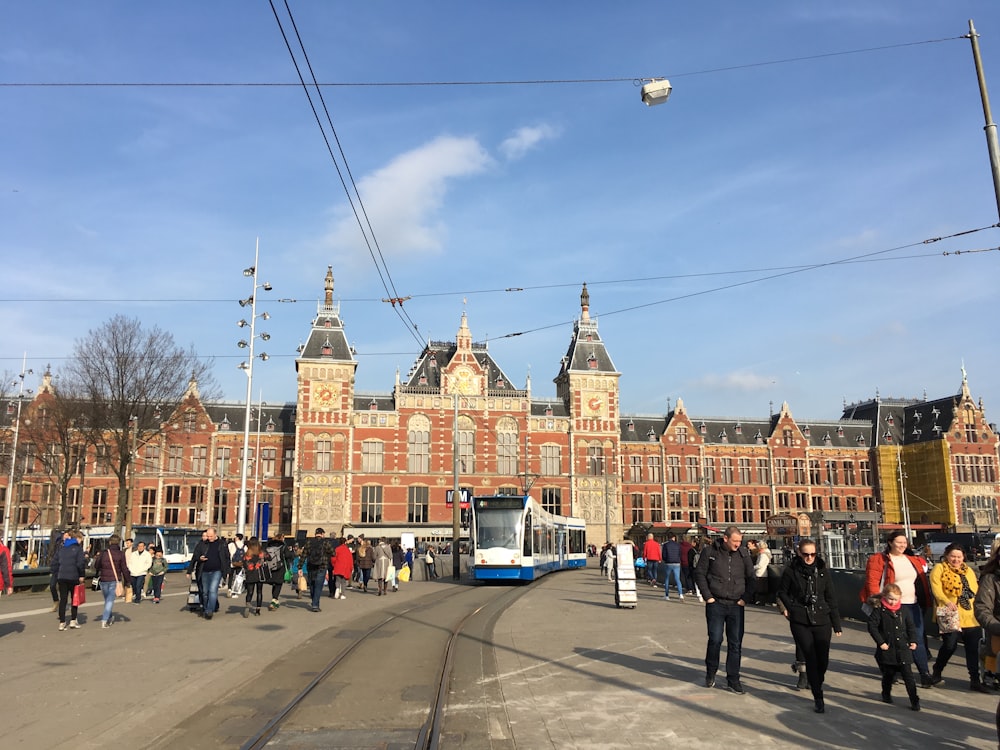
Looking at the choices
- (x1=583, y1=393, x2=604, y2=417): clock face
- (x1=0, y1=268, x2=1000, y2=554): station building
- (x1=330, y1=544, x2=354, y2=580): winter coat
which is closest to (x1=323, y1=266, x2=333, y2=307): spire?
(x1=0, y1=268, x2=1000, y2=554): station building

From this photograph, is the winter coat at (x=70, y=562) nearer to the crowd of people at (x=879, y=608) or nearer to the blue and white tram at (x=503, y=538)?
the crowd of people at (x=879, y=608)

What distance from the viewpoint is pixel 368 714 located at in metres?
8.05

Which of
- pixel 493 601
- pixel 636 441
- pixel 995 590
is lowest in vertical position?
pixel 493 601

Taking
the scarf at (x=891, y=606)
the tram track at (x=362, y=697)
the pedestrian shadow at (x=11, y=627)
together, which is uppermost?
the scarf at (x=891, y=606)

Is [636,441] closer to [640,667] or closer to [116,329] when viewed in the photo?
[116,329]

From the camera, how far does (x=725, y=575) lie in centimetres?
906

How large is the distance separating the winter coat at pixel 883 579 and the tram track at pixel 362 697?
14.5ft

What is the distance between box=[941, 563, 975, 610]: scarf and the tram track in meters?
5.53

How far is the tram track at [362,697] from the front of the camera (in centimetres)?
707

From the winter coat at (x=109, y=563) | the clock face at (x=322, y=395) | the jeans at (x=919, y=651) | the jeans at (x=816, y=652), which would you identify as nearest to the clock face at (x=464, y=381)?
the clock face at (x=322, y=395)

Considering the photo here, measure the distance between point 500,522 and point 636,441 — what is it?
1765 inches

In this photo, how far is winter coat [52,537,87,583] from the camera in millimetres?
14758

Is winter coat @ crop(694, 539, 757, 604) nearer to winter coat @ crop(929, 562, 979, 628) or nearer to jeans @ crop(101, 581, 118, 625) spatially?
winter coat @ crop(929, 562, 979, 628)

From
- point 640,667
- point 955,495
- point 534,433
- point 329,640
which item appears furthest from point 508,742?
point 955,495
